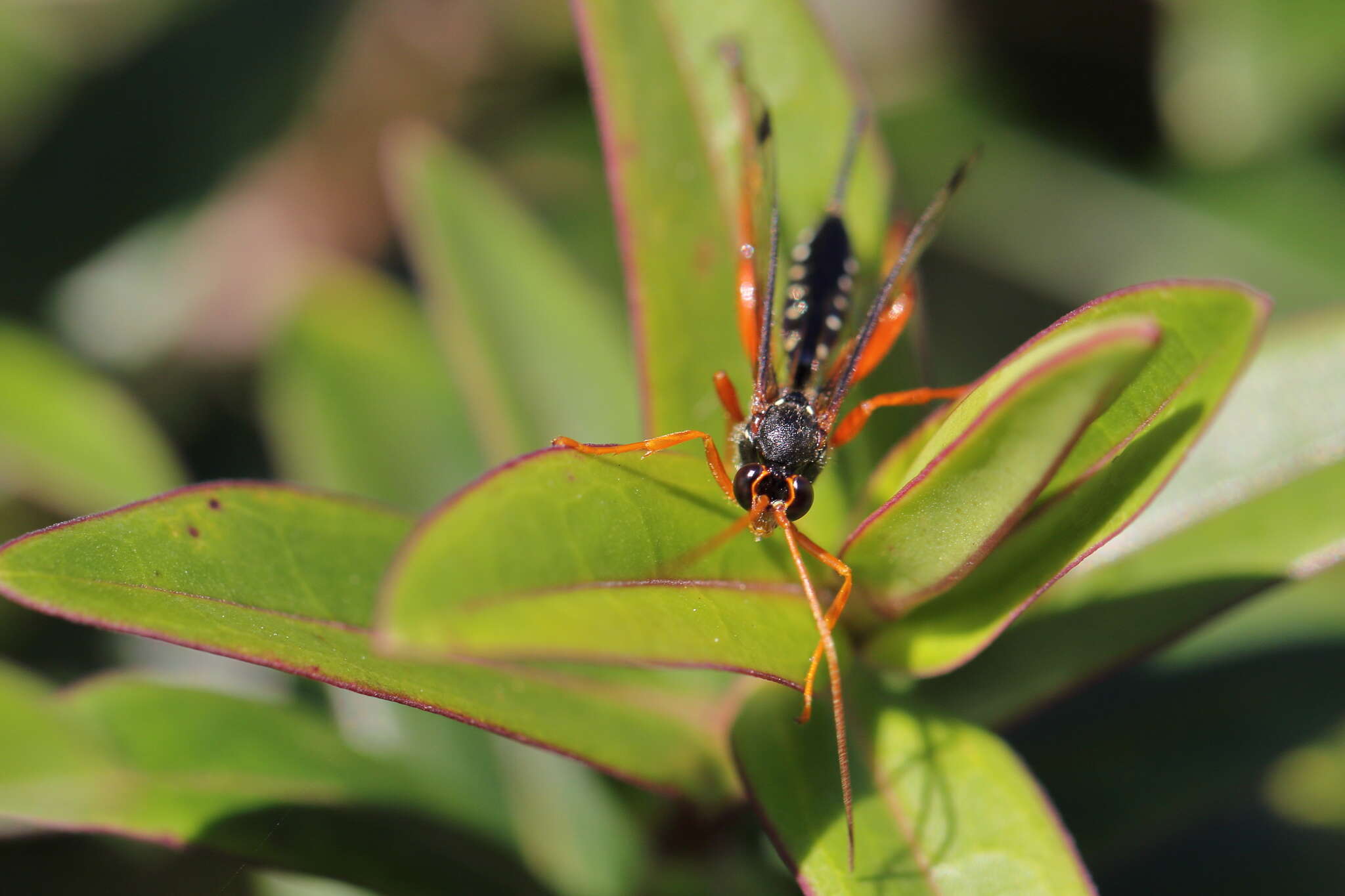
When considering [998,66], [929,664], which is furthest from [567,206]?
[929,664]

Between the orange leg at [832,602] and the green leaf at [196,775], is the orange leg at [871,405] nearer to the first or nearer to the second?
the orange leg at [832,602]

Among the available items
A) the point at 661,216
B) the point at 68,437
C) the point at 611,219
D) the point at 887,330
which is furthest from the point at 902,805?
the point at 611,219

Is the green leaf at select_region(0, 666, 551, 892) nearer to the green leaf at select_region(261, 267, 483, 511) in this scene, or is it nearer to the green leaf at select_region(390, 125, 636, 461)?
the green leaf at select_region(390, 125, 636, 461)

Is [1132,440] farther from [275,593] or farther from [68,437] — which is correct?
[68,437]

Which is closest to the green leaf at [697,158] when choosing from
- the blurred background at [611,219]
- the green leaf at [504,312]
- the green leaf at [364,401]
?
the green leaf at [504,312]

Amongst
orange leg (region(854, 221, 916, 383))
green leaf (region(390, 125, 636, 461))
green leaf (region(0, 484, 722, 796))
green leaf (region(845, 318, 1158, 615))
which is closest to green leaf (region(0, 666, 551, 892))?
green leaf (region(0, 484, 722, 796))
